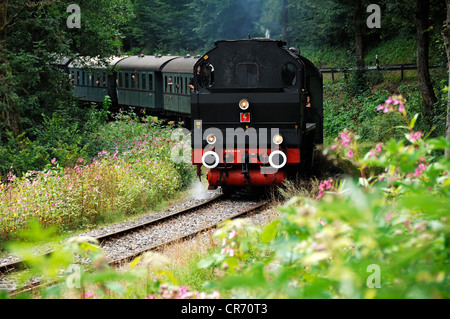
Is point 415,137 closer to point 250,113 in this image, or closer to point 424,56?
point 250,113

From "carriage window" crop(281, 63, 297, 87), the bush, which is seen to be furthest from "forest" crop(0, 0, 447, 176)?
the bush

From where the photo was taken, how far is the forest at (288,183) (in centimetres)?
254

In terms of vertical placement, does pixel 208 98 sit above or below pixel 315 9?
below

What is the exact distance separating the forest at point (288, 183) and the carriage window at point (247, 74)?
2350 mm

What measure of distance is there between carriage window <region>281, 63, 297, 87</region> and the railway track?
258 cm

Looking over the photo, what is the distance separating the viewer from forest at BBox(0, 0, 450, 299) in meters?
2.54

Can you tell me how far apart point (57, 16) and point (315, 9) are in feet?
82.0

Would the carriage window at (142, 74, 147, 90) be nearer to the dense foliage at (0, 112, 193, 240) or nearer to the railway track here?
the dense foliage at (0, 112, 193, 240)

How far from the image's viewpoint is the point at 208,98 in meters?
11.5

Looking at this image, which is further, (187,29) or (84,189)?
(187,29)

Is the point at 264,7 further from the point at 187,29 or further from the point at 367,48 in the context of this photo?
the point at 367,48

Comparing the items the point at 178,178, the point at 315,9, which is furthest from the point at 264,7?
the point at 178,178

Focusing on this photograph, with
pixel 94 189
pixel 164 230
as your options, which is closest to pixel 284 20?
pixel 94 189

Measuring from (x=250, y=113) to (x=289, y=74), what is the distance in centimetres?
117
